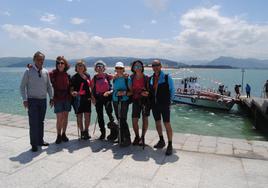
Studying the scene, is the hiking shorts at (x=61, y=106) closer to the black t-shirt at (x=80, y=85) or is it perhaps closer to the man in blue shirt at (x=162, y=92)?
the black t-shirt at (x=80, y=85)

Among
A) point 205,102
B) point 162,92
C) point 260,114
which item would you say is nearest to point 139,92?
point 162,92

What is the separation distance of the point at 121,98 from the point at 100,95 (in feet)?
1.80

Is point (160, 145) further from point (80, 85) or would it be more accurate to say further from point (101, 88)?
point (80, 85)

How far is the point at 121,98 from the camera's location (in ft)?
18.7

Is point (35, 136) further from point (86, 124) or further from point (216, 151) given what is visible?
point (216, 151)

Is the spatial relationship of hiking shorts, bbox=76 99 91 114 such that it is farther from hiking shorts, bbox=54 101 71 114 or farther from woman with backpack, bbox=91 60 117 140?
hiking shorts, bbox=54 101 71 114

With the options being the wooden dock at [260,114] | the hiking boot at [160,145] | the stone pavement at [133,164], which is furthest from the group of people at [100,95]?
the wooden dock at [260,114]

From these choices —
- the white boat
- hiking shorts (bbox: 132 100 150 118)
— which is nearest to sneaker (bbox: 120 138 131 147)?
hiking shorts (bbox: 132 100 150 118)

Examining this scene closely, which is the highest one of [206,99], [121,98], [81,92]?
[81,92]

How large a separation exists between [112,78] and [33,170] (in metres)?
2.51

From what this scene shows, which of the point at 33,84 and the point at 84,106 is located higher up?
the point at 33,84

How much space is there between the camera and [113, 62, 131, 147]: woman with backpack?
5.64 m

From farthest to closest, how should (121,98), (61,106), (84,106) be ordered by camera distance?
(84,106) → (61,106) → (121,98)

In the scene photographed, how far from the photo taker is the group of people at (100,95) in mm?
5363
